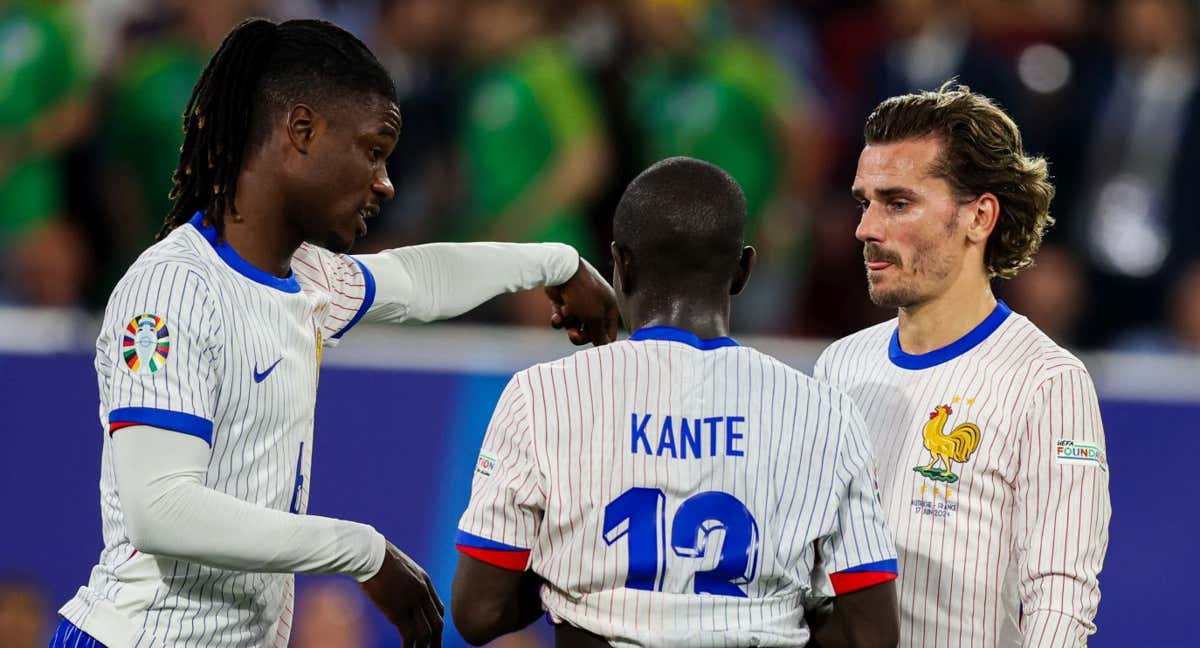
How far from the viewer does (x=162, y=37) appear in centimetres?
716

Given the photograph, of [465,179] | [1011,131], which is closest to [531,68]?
[465,179]

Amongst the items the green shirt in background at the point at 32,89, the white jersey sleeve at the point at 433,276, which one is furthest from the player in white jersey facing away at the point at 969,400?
the green shirt in background at the point at 32,89

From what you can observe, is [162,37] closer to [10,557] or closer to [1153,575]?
[10,557]

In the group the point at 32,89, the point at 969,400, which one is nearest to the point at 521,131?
the point at 32,89

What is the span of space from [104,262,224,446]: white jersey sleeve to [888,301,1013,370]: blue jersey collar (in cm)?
155

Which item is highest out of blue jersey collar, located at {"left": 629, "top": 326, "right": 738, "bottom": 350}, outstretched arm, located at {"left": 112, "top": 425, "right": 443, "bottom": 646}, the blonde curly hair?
the blonde curly hair

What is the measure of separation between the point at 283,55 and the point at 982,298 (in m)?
1.63

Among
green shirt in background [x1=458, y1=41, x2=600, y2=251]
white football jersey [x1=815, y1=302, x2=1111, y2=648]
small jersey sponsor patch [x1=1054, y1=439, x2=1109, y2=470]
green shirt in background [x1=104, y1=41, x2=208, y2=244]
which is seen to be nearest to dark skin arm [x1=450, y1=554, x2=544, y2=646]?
white football jersey [x1=815, y1=302, x2=1111, y2=648]

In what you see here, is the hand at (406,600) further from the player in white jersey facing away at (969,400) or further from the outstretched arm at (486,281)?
the player in white jersey facing away at (969,400)

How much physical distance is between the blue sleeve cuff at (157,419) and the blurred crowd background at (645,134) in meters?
4.42

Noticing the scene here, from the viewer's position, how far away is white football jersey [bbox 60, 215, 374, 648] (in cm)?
268

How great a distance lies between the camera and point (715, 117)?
725 cm

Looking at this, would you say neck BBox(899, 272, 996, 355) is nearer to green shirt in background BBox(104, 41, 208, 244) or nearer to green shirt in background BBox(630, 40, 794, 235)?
green shirt in background BBox(630, 40, 794, 235)

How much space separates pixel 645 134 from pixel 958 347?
3.93 m
